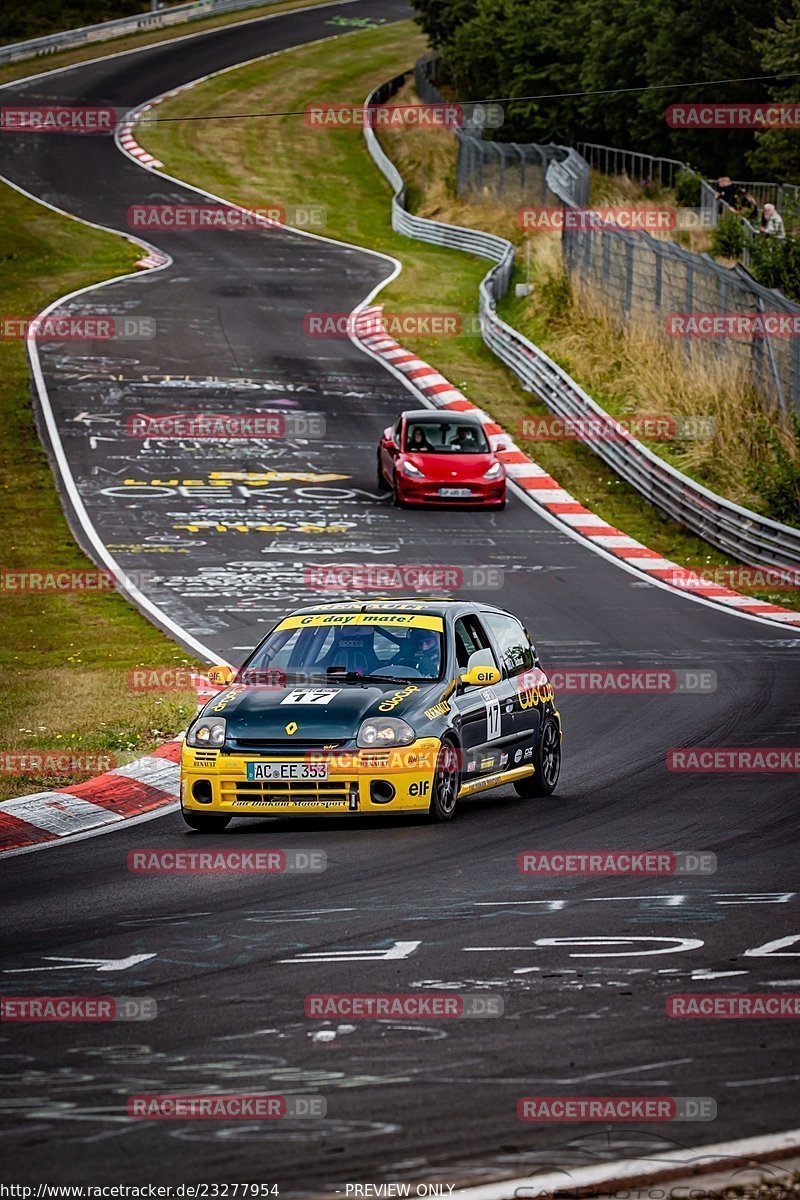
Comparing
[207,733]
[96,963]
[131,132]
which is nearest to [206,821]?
[207,733]

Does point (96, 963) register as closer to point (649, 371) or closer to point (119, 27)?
point (649, 371)

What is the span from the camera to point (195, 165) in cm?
6544

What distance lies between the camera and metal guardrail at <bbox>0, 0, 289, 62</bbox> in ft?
264

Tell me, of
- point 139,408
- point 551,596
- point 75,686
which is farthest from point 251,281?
point 75,686

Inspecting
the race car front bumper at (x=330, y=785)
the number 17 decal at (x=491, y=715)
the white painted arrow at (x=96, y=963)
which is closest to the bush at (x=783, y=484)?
the number 17 decal at (x=491, y=715)

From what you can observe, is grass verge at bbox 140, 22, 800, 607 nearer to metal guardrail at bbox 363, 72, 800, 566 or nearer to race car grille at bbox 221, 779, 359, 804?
metal guardrail at bbox 363, 72, 800, 566

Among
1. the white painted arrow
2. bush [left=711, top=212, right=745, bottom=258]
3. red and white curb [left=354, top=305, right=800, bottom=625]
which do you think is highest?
bush [left=711, top=212, right=745, bottom=258]

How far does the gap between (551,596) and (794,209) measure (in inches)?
534

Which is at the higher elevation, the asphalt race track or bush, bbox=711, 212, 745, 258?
bush, bbox=711, 212, 745, 258

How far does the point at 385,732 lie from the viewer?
38.8 feet

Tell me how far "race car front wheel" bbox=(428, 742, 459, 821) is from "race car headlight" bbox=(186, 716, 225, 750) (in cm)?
142

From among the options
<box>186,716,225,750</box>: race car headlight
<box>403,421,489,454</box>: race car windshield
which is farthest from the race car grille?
<box>403,421,489,454</box>: race car windshield

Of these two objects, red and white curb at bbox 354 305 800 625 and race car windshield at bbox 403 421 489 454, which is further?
race car windshield at bbox 403 421 489 454

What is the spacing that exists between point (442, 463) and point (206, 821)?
1807 cm
